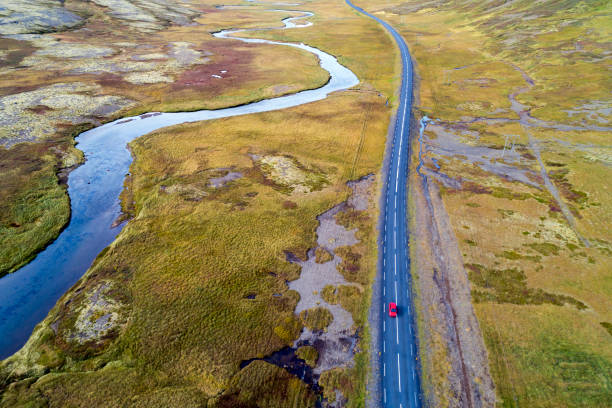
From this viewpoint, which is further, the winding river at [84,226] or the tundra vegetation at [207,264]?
the winding river at [84,226]

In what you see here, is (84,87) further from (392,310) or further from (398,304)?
(392,310)

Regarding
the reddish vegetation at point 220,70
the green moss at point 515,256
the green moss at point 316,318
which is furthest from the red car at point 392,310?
the reddish vegetation at point 220,70

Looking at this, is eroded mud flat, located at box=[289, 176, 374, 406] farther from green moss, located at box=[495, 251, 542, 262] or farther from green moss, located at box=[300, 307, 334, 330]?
green moss, located at box=[495, 251, 542, 262]

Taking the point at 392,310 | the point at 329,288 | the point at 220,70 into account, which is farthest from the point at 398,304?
the point at 220,70

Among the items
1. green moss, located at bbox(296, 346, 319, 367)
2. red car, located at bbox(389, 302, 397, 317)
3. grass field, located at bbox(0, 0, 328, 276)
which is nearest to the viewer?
green moss, located at bbox(296, 346, 319, 367)

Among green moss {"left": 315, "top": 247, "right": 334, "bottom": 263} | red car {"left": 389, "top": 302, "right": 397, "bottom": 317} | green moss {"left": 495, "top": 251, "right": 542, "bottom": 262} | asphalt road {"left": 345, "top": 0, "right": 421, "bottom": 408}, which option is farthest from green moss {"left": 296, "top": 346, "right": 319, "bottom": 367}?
green moss {"left": 495, "top": 251, "right": 542, "bottom": 262}

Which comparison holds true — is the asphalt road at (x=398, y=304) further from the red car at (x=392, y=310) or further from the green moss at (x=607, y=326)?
the green moss at (x=607, y=326)
